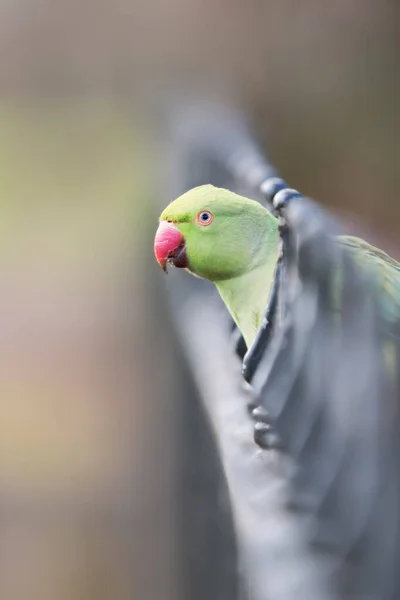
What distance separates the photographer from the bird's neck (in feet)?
1.70

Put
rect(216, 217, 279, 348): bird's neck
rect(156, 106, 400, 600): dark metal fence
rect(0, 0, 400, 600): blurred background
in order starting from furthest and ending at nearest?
rect(0, 0, 400, 600): blurred background, rect(216, 217, 279, 348): bird's neck, rect(156, 106, 400, 600): dark metal fence

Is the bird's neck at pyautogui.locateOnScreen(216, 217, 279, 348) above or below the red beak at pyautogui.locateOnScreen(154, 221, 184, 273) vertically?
below

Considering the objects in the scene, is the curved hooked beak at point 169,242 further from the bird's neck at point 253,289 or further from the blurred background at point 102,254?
the blurred background at point 102,254

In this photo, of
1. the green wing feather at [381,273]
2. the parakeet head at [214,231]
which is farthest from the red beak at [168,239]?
the green wing feather at [381,273]

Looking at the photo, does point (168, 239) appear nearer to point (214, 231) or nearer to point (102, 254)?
point (214, 231)

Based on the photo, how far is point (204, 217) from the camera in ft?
1.74

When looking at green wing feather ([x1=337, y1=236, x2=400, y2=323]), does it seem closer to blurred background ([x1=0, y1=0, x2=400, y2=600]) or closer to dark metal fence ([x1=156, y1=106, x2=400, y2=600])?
dark metal fence ([x1=156, y1=106, x2=400, y2=600])

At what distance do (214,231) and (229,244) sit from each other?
17 millimetres

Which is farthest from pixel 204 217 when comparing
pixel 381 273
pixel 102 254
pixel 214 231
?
pixel 102 254

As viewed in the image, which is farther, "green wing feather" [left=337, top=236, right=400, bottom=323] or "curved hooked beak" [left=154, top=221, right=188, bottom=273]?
"curved hooked beak" [left=154, top=221, right=188, bottom=273]

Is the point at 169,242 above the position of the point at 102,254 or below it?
above

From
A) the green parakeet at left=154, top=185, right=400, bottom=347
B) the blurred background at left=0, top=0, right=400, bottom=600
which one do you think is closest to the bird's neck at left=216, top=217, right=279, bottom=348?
the green parakeet at left=154, top=185, right=400, bottom=347

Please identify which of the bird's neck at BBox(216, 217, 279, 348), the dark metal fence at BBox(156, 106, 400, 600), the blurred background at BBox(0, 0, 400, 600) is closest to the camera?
the dark metal fence at BBox(156, 106, 400, 600)

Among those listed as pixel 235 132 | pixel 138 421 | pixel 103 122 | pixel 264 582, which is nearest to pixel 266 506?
pixel 264 582
